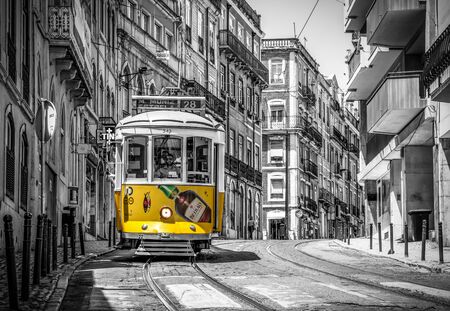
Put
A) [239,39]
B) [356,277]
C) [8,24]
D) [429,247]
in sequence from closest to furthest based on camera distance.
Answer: [356,277]
[8,24]
[429,247]
[239,39]

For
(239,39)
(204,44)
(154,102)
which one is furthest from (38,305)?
(239,39)

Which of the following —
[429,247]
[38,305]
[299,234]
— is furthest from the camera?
[299,234]

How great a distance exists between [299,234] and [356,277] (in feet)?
206

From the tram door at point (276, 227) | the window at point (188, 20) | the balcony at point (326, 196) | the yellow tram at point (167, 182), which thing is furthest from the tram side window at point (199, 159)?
the balcony at point (326, 196)

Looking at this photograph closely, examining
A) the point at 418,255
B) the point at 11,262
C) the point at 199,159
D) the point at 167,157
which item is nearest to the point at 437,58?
the point at 418,255

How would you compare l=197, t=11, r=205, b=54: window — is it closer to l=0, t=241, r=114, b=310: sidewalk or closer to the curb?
the curb

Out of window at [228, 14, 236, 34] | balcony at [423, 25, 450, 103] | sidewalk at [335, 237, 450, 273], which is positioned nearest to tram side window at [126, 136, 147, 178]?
sidewalk at [335, 237, 450, 273]

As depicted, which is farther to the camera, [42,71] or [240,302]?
[42,71]

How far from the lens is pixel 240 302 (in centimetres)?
1335

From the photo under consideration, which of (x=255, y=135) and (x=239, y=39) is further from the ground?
(x=239, y=39)

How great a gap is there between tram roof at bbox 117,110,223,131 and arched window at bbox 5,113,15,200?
8.34 ft

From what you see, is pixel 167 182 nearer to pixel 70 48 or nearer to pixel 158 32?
pixel 70 48

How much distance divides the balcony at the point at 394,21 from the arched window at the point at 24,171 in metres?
13.3

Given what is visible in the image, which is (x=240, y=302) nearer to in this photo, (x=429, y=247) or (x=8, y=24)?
(x=8, y=24)
